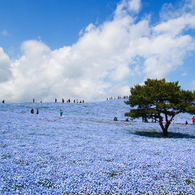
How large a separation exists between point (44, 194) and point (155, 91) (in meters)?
19.9

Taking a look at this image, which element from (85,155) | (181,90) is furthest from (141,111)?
(85,155)

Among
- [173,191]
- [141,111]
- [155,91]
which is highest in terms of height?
[155,91]

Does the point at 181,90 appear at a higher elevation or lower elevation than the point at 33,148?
higher

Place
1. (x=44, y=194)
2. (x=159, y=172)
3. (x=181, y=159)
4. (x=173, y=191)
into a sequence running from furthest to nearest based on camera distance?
(x=181, y=159)
(x=159, y=172)
(x=173, y=191)
(x=44, y=194)

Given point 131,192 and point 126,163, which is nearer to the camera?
point 131,192

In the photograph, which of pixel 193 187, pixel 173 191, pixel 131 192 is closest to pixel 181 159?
pixel 193 187

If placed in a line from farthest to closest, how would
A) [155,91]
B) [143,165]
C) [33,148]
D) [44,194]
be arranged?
[155,91] → [33,148] → [143,165] → [44,194]

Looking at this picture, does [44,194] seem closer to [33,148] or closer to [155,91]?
[33,148]

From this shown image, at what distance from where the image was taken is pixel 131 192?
6.92m

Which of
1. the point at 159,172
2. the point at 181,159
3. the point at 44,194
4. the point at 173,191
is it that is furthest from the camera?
the point at 181,159

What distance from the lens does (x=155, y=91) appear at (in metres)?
22.8

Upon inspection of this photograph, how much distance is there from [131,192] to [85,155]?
5.34 m

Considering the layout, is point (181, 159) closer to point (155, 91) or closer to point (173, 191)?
point (173, 191)

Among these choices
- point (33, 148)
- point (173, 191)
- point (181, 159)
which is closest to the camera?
point (173, 191)
